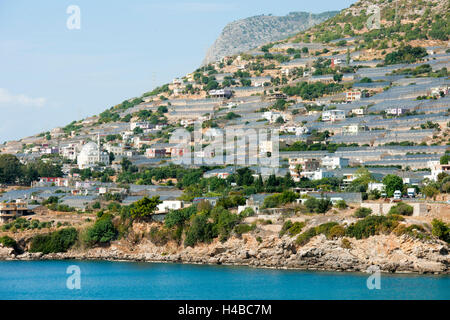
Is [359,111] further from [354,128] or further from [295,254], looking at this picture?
[295,254]

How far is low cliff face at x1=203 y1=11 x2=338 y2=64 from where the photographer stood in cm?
13325

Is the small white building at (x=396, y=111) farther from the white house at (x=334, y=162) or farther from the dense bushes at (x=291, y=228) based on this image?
the dense bushes at (x=291, y=228)

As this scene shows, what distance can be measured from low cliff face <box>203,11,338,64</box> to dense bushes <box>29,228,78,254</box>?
8227 centimetres

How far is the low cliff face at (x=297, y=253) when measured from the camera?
38094 millimetres

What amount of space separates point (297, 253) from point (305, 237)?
0.80 m

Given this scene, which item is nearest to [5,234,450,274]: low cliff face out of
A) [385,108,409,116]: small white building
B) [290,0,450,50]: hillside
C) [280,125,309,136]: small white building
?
[280,125,309,136]: small white building

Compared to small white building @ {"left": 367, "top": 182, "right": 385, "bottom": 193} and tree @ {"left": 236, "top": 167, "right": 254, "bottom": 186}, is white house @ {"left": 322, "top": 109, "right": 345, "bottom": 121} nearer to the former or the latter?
tree @ {"left": 236, "top": 167, "right": 254, "bottom": 186}

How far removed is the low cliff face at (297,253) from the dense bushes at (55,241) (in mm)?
493

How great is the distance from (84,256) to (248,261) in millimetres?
9562

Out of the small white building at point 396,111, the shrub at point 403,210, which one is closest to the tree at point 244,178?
the shrub at point 403,210

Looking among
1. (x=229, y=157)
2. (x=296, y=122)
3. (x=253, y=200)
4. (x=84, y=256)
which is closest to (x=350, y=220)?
(x=253, y=200)

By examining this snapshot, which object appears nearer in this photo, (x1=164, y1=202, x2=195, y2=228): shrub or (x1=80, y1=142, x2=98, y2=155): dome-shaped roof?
(x1=164, y1=202, x2=195, y2=228): shrub

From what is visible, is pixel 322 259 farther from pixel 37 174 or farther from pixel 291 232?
pixel 37 174

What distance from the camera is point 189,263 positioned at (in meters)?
44.2
